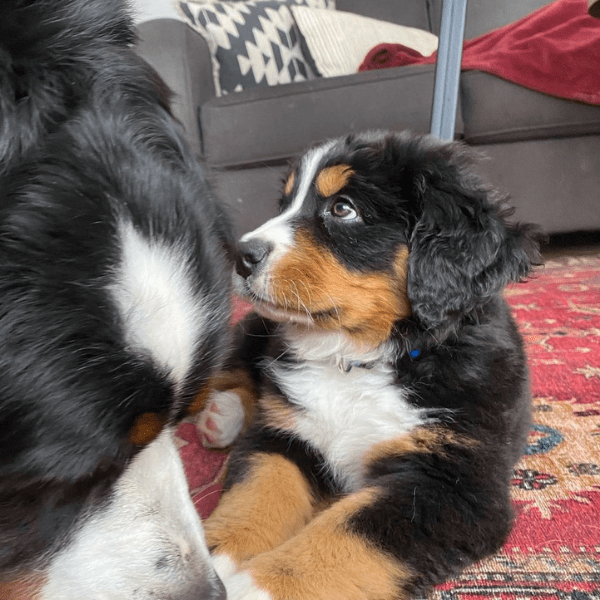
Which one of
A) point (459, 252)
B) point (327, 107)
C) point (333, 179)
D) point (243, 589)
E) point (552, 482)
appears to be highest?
point (333, 179)

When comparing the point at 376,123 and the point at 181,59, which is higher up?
the point at 181,59

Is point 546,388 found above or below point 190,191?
below

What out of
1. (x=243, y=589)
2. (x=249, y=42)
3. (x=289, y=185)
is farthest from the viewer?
(x=249, y=42)

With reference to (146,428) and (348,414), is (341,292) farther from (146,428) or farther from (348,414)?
(146,428)

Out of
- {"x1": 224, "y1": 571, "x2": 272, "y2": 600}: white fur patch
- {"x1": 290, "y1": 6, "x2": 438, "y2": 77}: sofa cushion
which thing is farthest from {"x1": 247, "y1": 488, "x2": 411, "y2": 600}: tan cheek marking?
{"x1": 290, "y1": 6, "x2": 438, "y2": 77}: sofa cushion

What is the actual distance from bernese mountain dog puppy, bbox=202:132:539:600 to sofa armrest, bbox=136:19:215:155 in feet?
5.64

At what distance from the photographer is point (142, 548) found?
81cm

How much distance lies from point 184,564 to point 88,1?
806 mm

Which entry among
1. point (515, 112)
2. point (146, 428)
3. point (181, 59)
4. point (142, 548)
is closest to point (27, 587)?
point (142, 548)

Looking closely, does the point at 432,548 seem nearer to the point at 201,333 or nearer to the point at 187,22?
the point at 201,333

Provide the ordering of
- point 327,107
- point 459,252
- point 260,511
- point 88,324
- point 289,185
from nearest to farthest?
point 88,324, point 260,511, point 459,252, point 289,185, point 327,107

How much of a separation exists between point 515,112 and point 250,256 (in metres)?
2.35

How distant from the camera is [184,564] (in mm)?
829

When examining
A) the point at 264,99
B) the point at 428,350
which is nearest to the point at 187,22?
the point at 264,99
